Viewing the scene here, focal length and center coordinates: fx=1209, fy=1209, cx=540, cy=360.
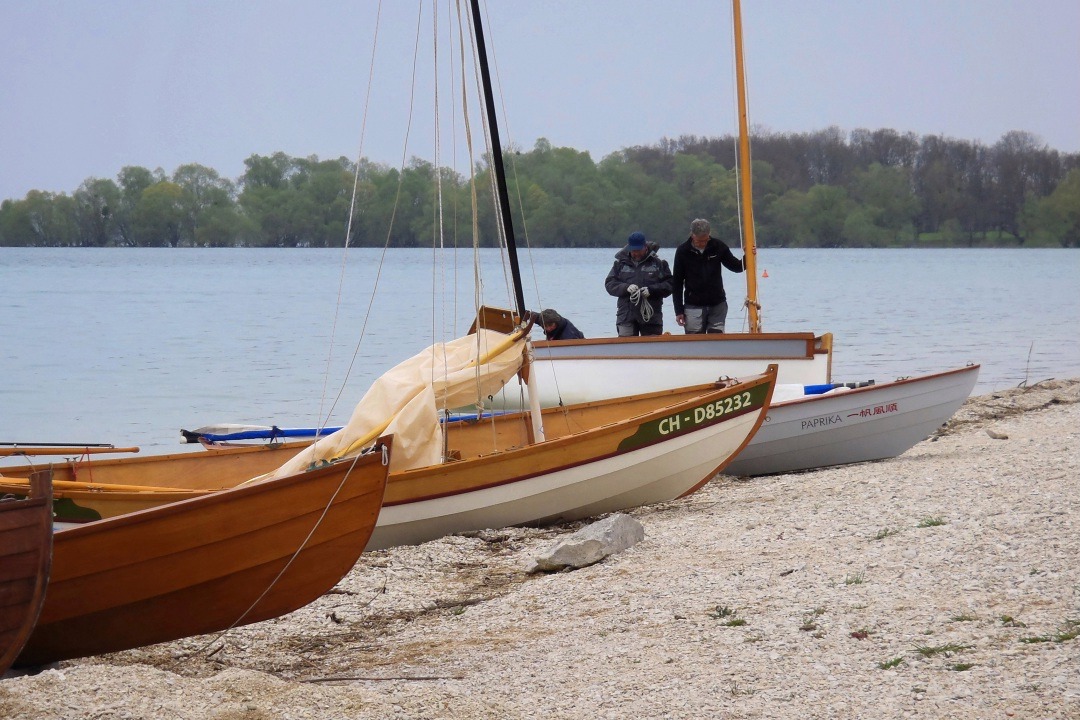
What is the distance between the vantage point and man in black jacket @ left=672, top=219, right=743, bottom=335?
43.1 ft

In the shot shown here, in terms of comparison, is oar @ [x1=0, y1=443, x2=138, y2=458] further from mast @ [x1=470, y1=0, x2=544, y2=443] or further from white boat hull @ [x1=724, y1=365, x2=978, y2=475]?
white boat hull @ [x1=724, y1=365, x2=978, y2=475]

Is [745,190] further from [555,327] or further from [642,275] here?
[555,327]

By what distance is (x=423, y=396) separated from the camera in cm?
825

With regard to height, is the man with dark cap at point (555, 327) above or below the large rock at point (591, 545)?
above

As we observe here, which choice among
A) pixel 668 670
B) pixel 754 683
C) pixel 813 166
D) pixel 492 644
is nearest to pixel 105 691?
pixel 492 644

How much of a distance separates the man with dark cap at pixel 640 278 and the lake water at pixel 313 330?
3.47ft

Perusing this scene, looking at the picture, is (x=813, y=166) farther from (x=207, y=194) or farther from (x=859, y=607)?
(x=859, y=607)

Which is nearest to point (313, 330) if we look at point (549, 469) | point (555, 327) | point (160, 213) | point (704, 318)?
point (555, 327)

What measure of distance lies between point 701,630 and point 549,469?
3285 mm

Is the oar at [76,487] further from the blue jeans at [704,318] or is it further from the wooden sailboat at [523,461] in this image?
the blue jeans at [704,318]

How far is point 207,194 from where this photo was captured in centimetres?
11231

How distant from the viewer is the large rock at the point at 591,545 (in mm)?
7562

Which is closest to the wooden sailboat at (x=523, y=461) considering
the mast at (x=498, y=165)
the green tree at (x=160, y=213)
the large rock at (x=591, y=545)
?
the mast at (x=498, y=165)

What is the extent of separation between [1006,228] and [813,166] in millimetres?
23149
